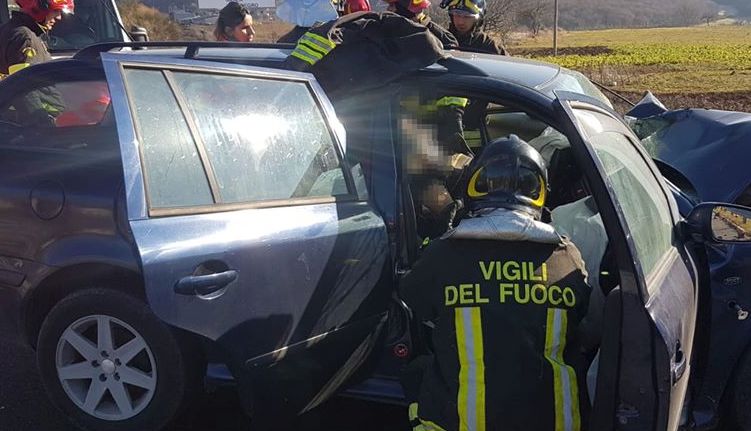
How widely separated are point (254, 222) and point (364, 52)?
39.3 inches

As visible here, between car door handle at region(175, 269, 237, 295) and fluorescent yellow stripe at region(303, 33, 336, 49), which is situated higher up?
fluorescent yellow stripe at region(303, 33, 336, 49)

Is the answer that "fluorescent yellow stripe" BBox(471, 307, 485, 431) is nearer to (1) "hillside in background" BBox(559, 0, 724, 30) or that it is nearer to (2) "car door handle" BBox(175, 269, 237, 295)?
(2) "car door handle" BBox(175, 269, 237, 295)

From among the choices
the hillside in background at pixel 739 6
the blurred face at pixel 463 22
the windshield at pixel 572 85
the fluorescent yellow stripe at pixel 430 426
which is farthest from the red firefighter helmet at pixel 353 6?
the hillside in background at pixel 739 6

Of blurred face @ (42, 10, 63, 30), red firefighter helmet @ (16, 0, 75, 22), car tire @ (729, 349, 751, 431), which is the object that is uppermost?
red firefighter helmet @ (16, 0, 75, 22)

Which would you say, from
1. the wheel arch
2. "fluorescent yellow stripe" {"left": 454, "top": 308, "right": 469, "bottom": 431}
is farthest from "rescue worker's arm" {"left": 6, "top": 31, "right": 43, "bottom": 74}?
"fluorescent yellow stripe" {"left": 454, "top": 308, "right": 469, "bottom": 431}

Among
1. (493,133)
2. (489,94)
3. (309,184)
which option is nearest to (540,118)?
(489,94)

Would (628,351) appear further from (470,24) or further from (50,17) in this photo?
(50,17)

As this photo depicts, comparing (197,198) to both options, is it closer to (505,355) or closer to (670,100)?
(505,355)

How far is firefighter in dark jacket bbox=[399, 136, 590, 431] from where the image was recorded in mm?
2352

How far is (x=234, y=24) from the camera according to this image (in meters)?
6.12

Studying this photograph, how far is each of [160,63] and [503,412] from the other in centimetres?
173

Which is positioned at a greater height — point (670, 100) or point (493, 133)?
point (493, 133)

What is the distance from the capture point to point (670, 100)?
16438 mm

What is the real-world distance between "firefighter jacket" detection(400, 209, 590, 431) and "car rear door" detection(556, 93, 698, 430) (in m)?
0.14
